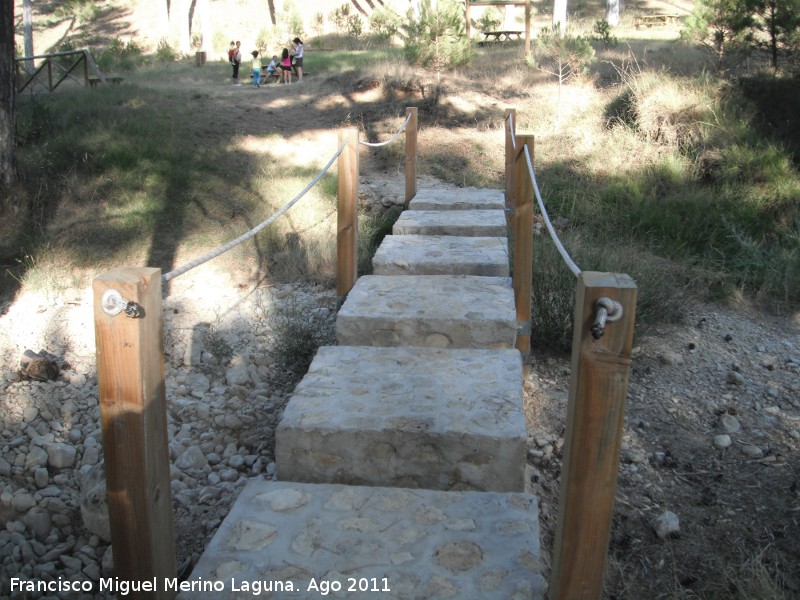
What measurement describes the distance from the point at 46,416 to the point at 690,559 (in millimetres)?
3478

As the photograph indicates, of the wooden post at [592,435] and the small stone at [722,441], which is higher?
the wooden post at [592,435]

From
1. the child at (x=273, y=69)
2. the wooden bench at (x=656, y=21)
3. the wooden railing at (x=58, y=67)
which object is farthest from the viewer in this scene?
the wooden bench at (x=656, y=21)

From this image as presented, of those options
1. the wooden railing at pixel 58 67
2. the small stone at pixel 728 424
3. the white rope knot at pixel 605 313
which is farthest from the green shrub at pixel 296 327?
the wooden railing at pixel 58 67

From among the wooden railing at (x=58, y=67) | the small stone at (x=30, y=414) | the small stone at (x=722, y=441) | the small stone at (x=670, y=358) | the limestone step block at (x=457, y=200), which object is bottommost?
the small stone at (x=722, y=441)

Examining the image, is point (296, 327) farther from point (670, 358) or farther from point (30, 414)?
point (670, 358)

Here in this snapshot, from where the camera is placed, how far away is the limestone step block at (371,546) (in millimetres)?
2273

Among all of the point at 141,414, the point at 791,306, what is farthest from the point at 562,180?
the point at 141,414

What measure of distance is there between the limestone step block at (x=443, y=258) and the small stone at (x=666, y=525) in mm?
1974

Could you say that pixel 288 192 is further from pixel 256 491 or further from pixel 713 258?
pixel 256 491

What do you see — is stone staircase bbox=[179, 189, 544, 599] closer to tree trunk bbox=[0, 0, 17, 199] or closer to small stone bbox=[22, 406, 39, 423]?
small stone bbox=[22, 406, 39, 423]

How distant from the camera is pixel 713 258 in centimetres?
671

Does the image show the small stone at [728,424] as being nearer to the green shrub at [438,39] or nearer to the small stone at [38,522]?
the small stone at [38,522]

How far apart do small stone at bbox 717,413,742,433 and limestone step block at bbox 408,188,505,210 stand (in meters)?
3.11

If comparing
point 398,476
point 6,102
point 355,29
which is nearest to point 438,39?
point 6,102
